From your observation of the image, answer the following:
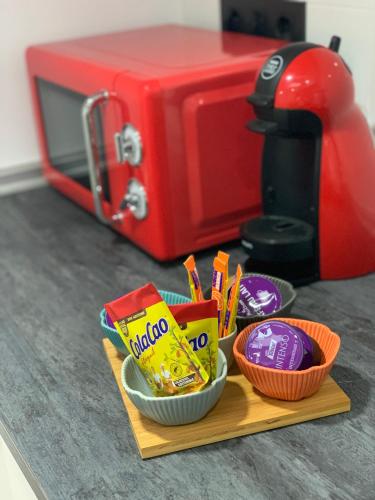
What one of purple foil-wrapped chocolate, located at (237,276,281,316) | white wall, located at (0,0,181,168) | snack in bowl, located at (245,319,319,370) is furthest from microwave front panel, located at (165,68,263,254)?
white wall, located at (0,0,181,168)

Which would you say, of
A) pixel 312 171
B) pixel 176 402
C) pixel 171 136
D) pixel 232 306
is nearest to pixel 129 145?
pixel 171 136

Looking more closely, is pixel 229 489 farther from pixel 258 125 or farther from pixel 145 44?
pixel 145 44

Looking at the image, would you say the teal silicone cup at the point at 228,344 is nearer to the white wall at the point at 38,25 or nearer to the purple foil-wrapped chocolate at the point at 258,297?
the purple foil-wrapped chocolate at the point at 258,297

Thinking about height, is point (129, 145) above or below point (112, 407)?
above

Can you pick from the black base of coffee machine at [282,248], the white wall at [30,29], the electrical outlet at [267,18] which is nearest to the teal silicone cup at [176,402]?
the black base of coffee machine at [282,248]

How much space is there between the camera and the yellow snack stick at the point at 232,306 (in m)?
0.75

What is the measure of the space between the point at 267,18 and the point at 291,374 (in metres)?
0.77

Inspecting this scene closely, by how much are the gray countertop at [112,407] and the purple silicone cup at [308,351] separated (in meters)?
0.05

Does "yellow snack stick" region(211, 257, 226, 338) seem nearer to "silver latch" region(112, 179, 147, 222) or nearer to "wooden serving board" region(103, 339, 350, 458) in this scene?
"wooden serving board" region(103, 339, 350, 458)

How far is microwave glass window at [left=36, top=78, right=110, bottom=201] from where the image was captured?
1229 millimetres

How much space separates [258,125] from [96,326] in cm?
34

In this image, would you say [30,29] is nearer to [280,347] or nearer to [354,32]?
[354,32]

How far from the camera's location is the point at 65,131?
51.5 inches

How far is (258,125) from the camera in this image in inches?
35.9
